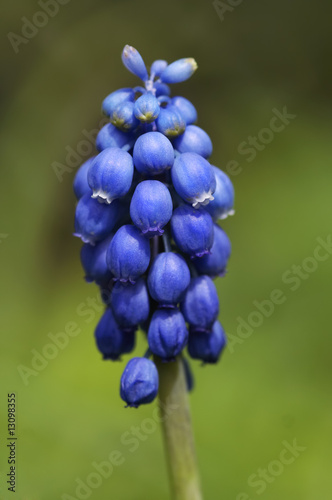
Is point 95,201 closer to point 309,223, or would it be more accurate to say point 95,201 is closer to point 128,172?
point 128,172

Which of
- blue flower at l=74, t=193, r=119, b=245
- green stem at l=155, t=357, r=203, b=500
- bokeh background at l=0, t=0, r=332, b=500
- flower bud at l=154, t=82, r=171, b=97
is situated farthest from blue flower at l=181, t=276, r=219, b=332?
bokeh background at l=0, t=0, r=332, b=500

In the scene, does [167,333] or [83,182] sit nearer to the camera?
[167,333]

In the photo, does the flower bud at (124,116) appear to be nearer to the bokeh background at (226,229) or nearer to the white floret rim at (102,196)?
the white floret rim at (102,196)

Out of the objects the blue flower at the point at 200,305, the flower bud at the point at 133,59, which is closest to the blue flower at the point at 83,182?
the flower bud at the point at 133,59

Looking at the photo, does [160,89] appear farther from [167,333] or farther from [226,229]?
[226,229]

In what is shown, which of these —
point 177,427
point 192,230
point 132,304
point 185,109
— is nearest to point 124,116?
point 185,109

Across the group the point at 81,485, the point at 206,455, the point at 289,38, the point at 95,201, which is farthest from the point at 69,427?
the point at 289,38
